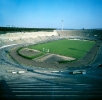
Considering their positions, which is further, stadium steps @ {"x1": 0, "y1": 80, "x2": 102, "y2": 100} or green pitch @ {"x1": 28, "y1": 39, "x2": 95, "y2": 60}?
green pitch @ {"x1": 28, "y1": 39, "x2": 95, "y2": 60}

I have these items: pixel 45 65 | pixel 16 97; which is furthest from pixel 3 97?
pixel 45 65

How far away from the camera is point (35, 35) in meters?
98.2

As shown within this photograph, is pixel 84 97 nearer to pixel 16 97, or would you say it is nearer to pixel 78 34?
pixel 16 97

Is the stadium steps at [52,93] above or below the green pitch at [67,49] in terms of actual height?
above

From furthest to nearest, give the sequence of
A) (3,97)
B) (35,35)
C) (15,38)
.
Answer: (35,35) < (15,38) < (3,97)

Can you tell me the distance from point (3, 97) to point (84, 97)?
341 inches

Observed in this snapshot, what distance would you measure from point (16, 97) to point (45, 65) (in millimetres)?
19637

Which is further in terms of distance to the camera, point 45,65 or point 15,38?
point 15,38

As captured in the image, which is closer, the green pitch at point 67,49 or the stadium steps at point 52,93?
the stadium steps at point 52,93

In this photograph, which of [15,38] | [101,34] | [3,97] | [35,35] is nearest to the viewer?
[3,97]

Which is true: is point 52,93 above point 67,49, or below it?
above

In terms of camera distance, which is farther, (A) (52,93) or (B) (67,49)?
(B) (67,49)

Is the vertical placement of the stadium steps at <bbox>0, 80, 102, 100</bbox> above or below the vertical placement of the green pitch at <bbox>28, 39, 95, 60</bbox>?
above

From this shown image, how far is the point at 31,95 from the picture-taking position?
49.0 feet
